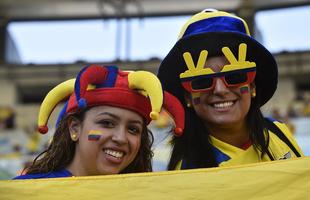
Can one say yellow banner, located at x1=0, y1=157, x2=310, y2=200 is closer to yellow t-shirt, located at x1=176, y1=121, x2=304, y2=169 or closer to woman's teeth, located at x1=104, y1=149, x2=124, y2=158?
woman's teeth, located at x1=104, y1=149, x2=124, y2=158

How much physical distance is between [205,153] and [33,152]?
8.83m

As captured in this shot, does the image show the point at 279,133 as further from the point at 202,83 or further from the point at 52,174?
the point at 52,174

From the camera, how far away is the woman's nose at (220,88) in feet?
6.50

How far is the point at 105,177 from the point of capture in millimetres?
1491

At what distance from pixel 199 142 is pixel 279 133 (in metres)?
0.37

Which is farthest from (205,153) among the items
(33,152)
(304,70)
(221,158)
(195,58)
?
(304,70)

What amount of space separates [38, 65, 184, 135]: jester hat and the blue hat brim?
1.06 feet

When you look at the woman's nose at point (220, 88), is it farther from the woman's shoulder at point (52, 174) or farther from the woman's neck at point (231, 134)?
the woman's shoulder at point (52, 174)

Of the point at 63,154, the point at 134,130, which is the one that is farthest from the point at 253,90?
the point at 63,154

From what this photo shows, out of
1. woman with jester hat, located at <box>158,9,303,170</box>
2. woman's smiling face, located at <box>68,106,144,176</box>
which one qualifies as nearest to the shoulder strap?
woman with jester hat, located at <box>158,9,303,170</box>

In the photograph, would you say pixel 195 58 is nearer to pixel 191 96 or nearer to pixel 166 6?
pixel 191 96

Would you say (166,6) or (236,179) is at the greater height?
(236,179)

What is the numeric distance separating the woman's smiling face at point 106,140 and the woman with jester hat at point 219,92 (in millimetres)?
310

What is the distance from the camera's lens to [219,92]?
198 cm
